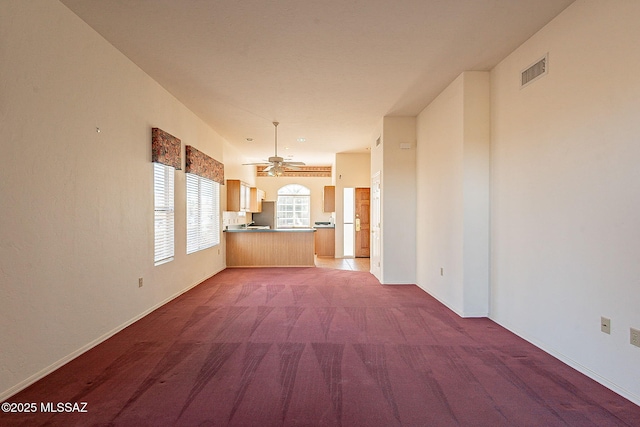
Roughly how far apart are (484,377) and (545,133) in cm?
222

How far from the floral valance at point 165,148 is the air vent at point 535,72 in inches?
169

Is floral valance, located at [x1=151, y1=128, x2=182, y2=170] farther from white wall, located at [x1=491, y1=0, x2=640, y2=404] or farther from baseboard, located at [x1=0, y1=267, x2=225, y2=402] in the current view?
white wall, located at [x1=491, y1=0, x2=640, y2=404]

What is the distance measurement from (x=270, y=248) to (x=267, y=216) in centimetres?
339

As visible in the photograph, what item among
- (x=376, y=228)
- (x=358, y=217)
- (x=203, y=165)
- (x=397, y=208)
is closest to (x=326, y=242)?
(x=358, y=217)

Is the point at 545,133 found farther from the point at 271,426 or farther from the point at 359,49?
the point at 271,426

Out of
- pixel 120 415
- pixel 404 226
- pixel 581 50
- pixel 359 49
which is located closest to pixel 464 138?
pixel 581 50

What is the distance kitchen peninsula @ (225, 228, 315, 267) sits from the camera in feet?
24.1

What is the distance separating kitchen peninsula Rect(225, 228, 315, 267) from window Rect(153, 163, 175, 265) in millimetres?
2788

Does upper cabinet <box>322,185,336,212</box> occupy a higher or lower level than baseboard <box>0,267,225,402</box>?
higher

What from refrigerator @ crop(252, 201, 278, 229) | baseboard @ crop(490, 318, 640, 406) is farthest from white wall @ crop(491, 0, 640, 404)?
refrigerator @ crop(252, 201, 278, 229)

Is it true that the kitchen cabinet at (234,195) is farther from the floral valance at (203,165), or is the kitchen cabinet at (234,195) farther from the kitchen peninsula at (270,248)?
the floral valance at (203,165)

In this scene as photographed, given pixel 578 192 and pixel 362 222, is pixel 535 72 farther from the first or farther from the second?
pixel 362 222

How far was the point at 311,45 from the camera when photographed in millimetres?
3133

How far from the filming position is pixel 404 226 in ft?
18.0
